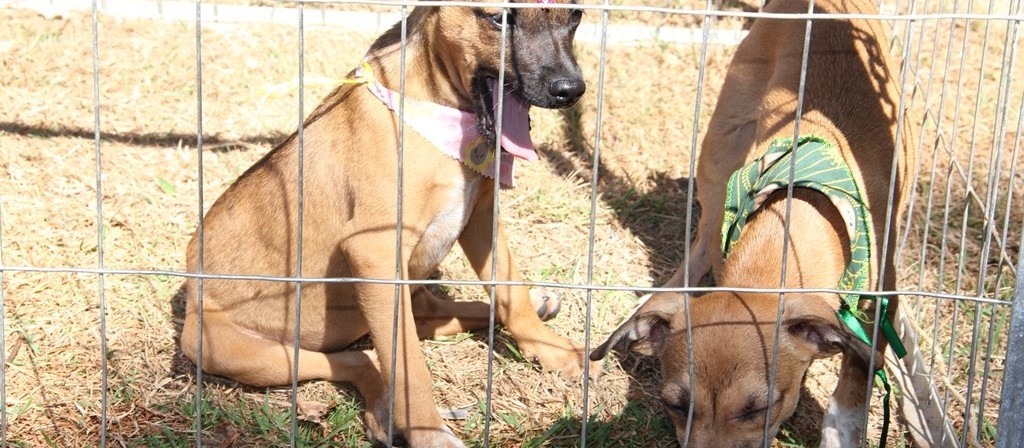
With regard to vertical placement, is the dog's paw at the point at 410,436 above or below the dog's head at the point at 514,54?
below

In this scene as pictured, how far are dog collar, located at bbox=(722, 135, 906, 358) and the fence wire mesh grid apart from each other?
1.04ft

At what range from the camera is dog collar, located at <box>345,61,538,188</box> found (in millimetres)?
4078

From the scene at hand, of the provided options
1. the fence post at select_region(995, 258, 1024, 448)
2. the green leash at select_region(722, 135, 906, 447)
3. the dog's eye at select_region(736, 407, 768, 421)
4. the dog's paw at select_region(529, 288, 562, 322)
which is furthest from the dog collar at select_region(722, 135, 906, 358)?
the dog's paw at select_region(529, 288, 562, 322)

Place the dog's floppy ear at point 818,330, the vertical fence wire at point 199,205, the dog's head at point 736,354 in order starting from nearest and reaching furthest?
the vertical fence wire at point 199,205, the dog's floppy ear at point 818,330, the dog's head at point 736,354

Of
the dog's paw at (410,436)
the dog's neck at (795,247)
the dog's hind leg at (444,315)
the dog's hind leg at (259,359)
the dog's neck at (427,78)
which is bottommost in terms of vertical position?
the dog's paw at (410,436)

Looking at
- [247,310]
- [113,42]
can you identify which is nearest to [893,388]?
[247,310]

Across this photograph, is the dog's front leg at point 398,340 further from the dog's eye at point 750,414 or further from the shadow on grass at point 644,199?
the shadow on grass at point 644,199

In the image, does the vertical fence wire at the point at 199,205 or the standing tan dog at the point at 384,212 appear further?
the standing tan dog at the point at 384,212

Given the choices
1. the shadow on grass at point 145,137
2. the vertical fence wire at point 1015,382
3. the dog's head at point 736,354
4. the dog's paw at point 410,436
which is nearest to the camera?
the vertical fence wire at point 1015,382

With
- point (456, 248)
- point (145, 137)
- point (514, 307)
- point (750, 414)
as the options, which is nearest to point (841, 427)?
point (750, 414)

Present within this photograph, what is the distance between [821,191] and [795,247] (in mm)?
276

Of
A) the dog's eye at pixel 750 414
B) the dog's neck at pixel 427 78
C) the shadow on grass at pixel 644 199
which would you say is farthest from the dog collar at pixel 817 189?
the shadow on grass at pixel 644 199

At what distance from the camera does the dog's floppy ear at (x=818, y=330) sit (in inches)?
141

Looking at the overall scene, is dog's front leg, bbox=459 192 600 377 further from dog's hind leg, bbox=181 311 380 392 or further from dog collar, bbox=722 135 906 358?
dog collar, bbox=722 135 906 358
